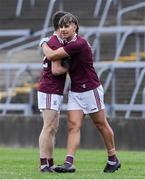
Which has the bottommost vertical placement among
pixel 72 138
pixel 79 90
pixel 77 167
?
pixel 77 167

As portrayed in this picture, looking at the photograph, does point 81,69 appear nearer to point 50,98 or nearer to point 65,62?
point 65,62

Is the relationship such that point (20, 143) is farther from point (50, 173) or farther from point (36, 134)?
point (50, 173)

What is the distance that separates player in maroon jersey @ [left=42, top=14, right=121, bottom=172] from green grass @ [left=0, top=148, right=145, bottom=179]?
35cm

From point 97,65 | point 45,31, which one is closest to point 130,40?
point 45,31

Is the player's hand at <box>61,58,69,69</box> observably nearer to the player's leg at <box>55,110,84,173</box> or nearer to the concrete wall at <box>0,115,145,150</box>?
the player's leg at <box>55,110,84,173</box>

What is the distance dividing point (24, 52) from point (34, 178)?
15.3 m

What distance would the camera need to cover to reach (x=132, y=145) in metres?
18.8

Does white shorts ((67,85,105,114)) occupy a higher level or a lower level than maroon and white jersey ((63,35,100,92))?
lower

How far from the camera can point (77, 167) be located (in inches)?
492

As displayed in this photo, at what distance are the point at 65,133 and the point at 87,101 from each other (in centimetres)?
779

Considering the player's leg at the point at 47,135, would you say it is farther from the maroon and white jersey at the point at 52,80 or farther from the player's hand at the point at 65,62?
the player's hand at the point at 65,62

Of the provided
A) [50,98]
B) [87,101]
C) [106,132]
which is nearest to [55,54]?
[50,98]

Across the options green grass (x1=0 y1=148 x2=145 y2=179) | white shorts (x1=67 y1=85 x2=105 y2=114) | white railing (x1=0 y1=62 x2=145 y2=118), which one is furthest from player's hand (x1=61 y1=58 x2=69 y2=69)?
white railing (x1=0 y1=62 x2=145 y2=118)

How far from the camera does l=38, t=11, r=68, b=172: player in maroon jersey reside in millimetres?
11172
